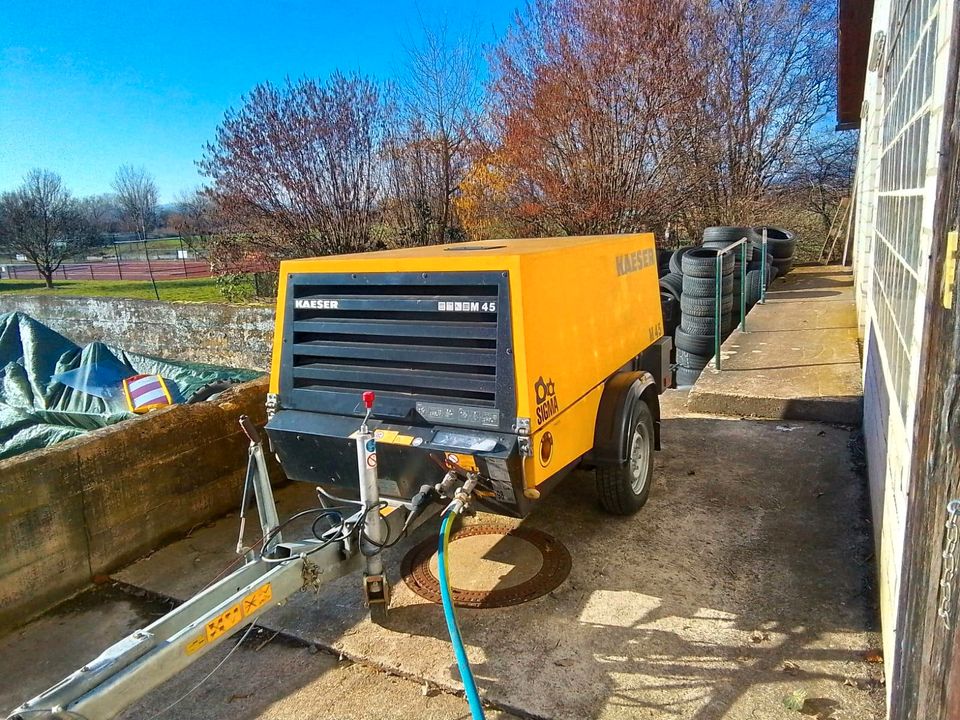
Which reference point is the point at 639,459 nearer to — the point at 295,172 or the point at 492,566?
the point at 492,566

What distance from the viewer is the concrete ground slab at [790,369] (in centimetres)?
655

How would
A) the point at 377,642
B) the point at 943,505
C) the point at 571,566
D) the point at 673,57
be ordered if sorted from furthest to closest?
the point at 673,57 < the point at 571,566 < the point at 377,642 < the point at 943,505

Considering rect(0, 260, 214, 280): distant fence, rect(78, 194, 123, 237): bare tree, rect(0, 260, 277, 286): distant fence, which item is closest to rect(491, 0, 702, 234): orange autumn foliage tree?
rect(0, 260, 277, 286): distant fence

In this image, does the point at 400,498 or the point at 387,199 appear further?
the point at 387,199

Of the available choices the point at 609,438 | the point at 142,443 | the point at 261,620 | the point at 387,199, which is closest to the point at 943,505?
the point at 609,438

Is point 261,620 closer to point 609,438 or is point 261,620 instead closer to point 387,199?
point 609,438

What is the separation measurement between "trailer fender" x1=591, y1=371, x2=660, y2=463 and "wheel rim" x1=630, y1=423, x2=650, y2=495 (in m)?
0.24

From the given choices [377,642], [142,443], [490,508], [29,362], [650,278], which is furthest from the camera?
[29,362]

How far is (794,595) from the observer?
3721mm

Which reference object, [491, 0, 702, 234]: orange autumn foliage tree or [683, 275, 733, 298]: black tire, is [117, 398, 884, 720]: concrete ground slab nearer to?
[683, 275, 733, 298]: black tire

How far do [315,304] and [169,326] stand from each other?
11.3 m

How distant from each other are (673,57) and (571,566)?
15.1 m

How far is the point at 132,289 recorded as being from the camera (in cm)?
3159

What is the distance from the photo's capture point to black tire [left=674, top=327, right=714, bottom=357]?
10070 mm
